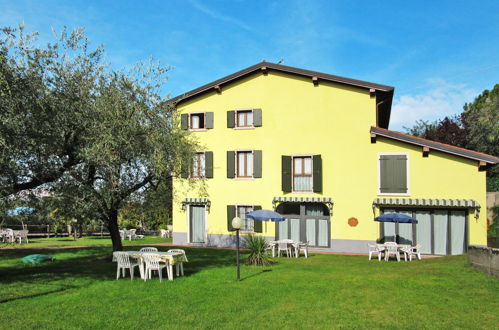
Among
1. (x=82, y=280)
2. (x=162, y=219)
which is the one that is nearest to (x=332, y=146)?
(x=82, y=280)

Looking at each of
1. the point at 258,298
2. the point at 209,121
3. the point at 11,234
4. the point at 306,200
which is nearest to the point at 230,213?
the point at 306,200

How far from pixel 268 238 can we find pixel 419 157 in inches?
327

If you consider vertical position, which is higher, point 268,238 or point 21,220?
point 21,220

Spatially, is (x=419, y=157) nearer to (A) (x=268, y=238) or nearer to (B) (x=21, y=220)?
(A) (x=268, y=238)

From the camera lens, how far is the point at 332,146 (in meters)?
19.9

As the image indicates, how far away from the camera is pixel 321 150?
65.7 feet

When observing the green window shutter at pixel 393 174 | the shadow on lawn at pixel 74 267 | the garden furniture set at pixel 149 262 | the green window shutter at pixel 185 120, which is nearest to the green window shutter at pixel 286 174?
the green window shutter at pixel 393 174

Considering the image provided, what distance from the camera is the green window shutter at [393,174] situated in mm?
18438

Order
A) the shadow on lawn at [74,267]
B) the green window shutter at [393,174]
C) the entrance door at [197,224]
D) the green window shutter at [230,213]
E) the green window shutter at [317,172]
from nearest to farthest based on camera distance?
the shadow on lawn at [74,267], the green window shutter at [393,174], the green window shutter at [317,172], the green window shutter at [230,213], the entrance door at [197,224]

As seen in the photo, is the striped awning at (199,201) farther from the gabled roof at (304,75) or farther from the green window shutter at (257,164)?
the gabled roof at (304,75)

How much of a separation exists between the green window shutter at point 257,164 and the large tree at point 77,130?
8.29 meters

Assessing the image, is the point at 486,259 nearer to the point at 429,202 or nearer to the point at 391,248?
the point at 391,248

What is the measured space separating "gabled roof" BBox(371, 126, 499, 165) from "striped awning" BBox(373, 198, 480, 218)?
1888 mm

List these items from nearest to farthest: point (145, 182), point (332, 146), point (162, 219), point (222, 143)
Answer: point (145, 182) → point (332, 146) → point (222, 143) → point (162, 219)
